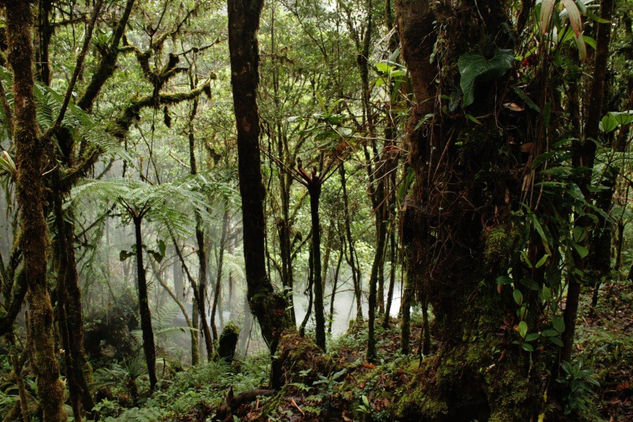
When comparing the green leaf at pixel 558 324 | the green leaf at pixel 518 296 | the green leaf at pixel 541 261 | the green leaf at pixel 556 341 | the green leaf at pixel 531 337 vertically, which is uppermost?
the green leaf at pixel 541 261

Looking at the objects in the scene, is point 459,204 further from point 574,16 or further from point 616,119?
point 574,16

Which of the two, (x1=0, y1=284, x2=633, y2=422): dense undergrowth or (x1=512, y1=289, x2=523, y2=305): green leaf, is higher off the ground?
(x1=512, y1=289, x2=523, y2=305): green leaf

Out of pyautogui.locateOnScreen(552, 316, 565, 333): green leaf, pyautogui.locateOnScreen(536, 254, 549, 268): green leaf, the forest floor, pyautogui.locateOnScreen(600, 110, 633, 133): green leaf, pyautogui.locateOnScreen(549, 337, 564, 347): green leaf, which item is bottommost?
the forest floor

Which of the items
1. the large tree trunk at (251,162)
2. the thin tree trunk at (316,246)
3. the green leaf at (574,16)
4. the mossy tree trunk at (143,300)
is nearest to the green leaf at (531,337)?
the green leaf at (574,16)

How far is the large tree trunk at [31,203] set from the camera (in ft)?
6.09

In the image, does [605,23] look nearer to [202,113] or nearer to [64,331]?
[64,331]

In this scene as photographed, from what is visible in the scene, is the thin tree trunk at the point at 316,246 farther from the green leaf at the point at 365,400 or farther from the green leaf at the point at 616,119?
the green leaf at the point at 616,119

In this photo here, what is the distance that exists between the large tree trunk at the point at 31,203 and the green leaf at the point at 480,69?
2.13m

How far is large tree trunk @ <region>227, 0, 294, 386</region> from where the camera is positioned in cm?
307

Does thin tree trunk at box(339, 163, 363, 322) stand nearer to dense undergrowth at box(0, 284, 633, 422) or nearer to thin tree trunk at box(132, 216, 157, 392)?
dense undergrowth at box(0, 284, 633, 422)

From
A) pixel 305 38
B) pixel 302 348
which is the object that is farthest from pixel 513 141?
pixel 305 38

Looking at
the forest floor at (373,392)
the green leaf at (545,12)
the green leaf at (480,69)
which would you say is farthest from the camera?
the forest floor at (373,392)

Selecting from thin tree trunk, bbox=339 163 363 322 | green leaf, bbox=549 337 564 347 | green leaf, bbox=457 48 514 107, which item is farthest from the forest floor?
thin tree trunk, bbox=339 163 363 322

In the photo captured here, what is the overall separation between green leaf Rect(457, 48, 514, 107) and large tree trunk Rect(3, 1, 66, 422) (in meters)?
2.13
